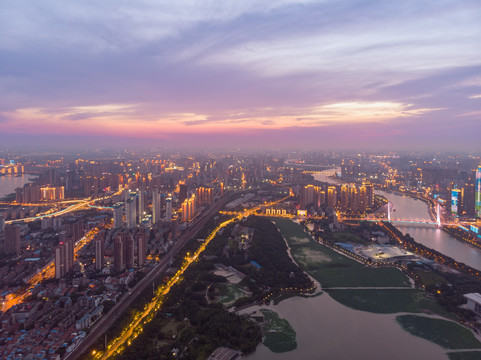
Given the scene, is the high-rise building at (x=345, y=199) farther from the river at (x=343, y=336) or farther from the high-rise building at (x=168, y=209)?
the river at (x=343, y=336)

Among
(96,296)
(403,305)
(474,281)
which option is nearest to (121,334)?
(96,296)

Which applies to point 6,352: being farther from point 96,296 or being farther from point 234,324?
point 234,324

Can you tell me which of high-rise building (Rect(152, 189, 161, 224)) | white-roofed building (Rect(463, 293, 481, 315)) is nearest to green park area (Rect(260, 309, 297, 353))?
white-roofed building (Rect(463, 293, 481, 315))

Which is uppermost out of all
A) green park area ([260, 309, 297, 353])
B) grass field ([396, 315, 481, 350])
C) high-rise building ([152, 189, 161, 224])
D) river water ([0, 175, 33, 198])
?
high-rise building ([152, 189, 161, 224])

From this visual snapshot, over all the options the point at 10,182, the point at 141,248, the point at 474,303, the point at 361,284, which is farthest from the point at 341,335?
the point at 10,182

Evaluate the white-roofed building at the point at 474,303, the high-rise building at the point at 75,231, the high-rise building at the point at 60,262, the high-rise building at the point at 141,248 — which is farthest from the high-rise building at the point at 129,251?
the white-roofed building at the point at 474,303

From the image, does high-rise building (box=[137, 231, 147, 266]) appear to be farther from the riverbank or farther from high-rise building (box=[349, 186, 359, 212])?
high-rise building (box=[349, 186, 359, 212])

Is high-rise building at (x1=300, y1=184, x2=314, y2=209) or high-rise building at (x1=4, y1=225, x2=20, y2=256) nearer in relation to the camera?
high-rise building at (x1=4, y1=225, x2=20, y2=256)
